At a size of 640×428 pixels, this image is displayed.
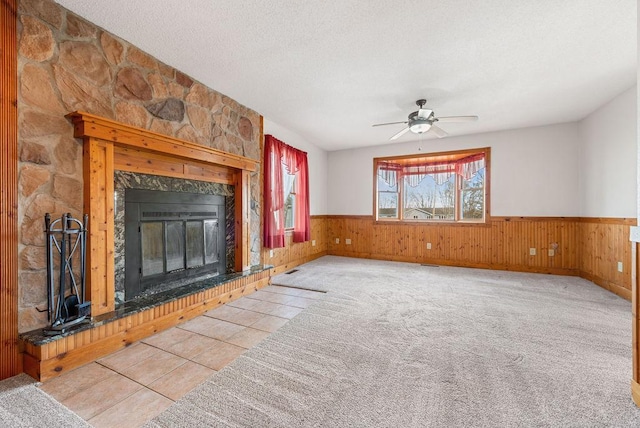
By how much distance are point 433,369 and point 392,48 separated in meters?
2.52

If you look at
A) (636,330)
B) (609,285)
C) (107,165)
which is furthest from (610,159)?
(107,165)

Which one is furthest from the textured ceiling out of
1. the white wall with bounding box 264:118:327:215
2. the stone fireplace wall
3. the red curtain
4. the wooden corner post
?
the wooden corner post

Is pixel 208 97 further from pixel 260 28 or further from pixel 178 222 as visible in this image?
pixel 178 222

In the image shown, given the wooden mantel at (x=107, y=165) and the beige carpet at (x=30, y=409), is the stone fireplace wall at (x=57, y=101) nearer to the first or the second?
the wooden mantel at (x=107, y=165)

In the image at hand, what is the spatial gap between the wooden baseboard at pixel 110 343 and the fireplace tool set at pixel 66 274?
153 millimetres

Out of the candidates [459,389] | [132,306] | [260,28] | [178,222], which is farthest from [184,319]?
[260,28]

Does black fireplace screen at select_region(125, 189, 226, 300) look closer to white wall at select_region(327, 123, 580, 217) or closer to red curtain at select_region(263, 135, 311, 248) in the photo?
red curtain at select_region(263, 135, 311, 248)

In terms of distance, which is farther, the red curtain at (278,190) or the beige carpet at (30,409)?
the red curtain at (278,190)

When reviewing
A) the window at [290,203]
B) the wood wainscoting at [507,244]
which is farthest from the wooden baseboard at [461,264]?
the window at [290,203]

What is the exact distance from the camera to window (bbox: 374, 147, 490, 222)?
501 cm

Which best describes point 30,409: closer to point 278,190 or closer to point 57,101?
point 57,101

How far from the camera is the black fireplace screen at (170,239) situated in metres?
2.31

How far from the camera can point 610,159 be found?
3385 mm

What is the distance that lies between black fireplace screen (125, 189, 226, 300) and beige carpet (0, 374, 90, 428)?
0.83 metres
